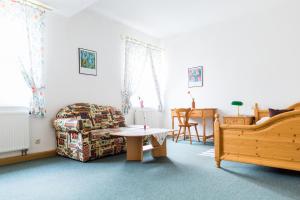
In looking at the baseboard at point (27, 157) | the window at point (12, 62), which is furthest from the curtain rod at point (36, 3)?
Result: the baseboard at point (27, 157)

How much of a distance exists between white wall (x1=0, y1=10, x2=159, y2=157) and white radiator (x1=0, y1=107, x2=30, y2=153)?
0.17 meters

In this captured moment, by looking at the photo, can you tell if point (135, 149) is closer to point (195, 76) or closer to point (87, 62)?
point (87, 62)

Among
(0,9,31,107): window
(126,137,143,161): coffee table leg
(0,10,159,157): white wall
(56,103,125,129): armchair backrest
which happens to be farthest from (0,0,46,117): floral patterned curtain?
(126,137,143,161): coffee table leg

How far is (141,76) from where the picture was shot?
5.61 metres

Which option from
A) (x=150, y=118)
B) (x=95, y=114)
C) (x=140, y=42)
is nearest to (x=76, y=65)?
(x=95, y=114)

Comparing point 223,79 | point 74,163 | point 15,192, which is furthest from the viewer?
point 223,79

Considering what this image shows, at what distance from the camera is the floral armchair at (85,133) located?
332 centimetres

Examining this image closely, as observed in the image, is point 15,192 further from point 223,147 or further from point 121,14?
point 121,14

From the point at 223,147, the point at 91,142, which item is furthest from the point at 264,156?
the point at 91,142

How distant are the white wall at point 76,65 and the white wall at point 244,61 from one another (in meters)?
1.68

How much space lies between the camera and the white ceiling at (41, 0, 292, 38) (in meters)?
4.08

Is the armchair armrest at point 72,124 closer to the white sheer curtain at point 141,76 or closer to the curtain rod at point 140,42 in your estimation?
the white sheer curtain at point 141,76

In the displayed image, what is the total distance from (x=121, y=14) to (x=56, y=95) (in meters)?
2.13

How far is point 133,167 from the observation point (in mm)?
3018
